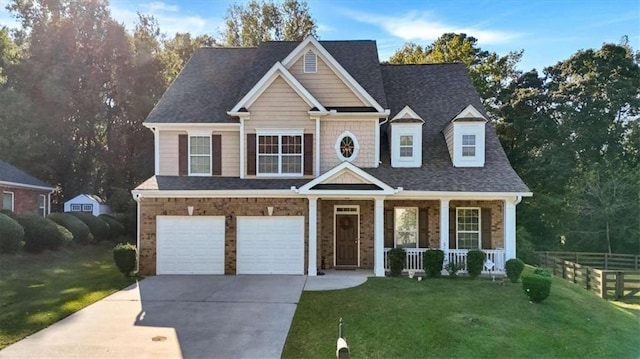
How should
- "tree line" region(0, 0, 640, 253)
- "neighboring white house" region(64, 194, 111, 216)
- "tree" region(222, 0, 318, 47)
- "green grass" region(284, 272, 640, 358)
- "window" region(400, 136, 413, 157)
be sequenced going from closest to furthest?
"green grass" region(284, 272, 640, 358) → "window" region(400, 136, 413, 157) → "neighboring white house" region(64, 194, 111, 216) → "tree line" region(0, 0, 640, 253) → "tree" region(222, 0, 318, 47)

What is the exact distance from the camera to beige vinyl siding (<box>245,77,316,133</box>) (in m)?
16.0

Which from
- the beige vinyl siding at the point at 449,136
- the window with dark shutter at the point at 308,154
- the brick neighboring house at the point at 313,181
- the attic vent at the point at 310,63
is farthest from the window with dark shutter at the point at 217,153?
the beige vinyl siding at the point at 449,136

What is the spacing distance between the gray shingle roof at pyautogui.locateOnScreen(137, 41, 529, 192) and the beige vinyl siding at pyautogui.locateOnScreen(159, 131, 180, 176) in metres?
0.38

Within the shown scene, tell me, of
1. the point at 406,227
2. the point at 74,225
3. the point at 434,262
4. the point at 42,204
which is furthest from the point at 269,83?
the point at 42,204

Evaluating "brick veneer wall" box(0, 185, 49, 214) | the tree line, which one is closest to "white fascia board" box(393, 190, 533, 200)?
the tree line

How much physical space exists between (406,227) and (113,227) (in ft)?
56.5

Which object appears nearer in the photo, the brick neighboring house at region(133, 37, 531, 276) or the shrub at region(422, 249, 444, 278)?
the shrub at region(422, 249, 444, 278)

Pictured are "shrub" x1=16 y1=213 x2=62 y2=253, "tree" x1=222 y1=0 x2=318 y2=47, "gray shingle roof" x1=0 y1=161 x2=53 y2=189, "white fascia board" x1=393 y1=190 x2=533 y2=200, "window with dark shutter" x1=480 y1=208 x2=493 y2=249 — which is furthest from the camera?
"tree" x1=222 y1=0 x2=318 y2=47

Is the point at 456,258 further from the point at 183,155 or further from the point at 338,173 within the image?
the point at 183,155

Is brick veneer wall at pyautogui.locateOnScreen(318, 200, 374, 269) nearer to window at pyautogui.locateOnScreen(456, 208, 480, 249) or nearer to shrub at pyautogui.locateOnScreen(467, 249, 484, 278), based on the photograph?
window at pyautogui.locateOnScreen(456, 208, 480, 249)

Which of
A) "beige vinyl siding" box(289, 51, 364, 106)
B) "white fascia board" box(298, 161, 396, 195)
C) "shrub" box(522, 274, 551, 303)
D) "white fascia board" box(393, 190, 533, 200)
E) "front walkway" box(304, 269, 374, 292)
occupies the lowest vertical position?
Answer: "front walkway" box(304, 269, 374, 292)

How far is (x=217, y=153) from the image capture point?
54.3 ft

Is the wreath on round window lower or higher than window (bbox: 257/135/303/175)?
lower

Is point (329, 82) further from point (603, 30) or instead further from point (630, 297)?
point (630, 297)
